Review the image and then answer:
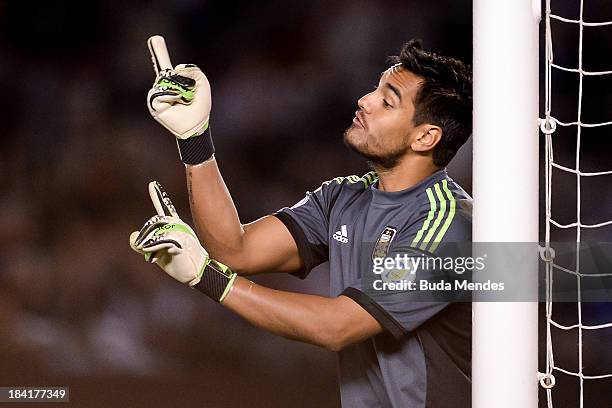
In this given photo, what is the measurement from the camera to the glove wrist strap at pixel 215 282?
54.4 inches

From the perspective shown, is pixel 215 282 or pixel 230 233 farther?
pixel 230 233

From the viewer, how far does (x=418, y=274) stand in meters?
1.44

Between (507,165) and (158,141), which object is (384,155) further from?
(158,141)

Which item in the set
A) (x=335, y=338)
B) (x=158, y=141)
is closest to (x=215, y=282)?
(x=335, y=338)

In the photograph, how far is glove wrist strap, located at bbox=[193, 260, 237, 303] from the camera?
138cm

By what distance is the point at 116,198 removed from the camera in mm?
3039

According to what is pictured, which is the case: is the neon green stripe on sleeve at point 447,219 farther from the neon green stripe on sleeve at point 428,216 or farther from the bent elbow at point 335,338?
the bent elbow at point 335,338

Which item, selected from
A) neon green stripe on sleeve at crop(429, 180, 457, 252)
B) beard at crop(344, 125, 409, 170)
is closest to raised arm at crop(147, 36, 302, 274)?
beard at crop(344, 125, 409, 170)

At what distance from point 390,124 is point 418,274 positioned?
1.08 ft

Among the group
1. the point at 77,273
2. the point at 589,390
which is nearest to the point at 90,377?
the point at 77,273

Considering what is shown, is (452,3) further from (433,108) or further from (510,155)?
(510,155)

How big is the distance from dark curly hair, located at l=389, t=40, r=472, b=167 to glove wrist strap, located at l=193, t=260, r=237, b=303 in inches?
19.1

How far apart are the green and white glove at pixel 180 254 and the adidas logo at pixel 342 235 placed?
30 cm

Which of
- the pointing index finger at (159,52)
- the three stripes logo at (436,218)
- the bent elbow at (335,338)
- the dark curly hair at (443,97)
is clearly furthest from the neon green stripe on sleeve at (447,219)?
the pointing index finger at (159,52)
